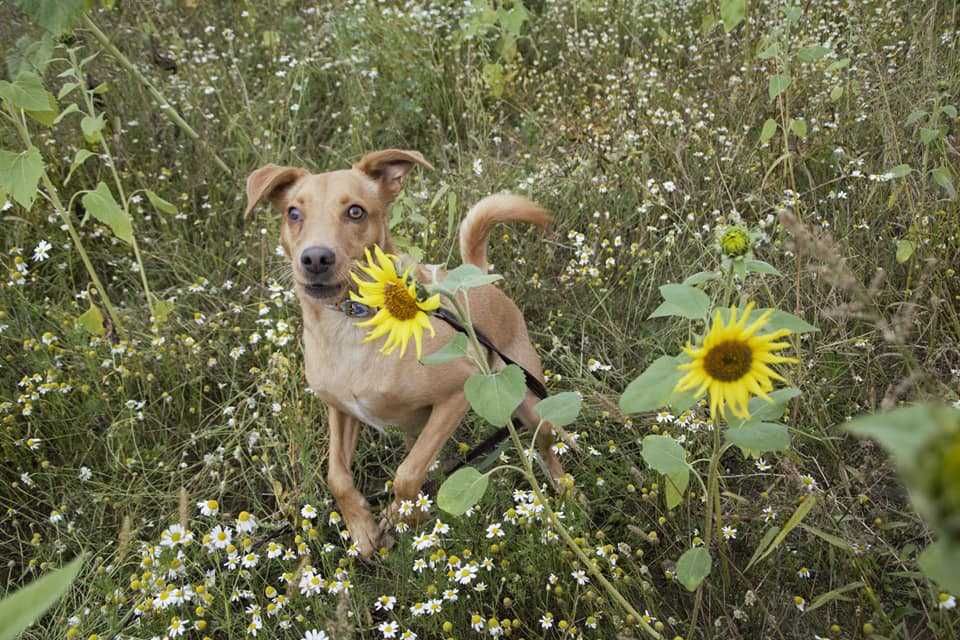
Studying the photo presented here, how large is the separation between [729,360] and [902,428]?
88 centimetres

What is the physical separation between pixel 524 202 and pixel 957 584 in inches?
84.8

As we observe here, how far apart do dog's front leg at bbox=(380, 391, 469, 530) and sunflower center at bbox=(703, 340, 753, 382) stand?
1365 mm

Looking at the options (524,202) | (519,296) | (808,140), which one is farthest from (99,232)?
(808,140)

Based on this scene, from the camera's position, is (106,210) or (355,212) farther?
(106,210)

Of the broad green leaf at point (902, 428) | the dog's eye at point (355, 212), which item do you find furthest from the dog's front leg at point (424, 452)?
the broad green leaf at point (902, 428)

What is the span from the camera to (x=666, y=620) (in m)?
2.26

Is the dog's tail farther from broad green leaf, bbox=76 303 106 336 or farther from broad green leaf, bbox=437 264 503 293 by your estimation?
broad green leaf, bbox=76 303 106 336

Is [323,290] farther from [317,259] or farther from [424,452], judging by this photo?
[424,452]

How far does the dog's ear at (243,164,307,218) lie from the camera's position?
2877 millimetres

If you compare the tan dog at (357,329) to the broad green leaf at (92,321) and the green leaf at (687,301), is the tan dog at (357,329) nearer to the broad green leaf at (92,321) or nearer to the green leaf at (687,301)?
the broad green leaf at (92,321)

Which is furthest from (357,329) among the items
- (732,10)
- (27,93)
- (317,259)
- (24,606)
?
(24,606)

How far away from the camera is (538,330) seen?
3.79 m

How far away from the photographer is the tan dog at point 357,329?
108 inches

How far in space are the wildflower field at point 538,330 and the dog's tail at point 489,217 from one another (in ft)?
1.83
